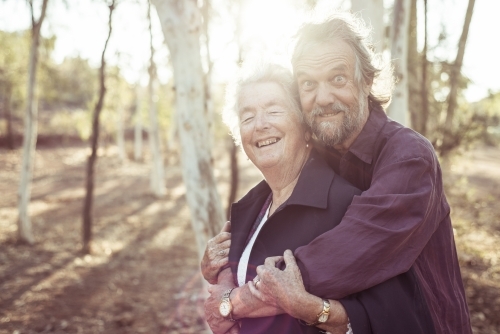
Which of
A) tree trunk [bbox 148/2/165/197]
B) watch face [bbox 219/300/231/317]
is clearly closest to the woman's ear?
watch face [bbox 219/300/231/317]

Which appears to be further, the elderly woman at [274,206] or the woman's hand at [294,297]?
the elderly woman at [274,206]

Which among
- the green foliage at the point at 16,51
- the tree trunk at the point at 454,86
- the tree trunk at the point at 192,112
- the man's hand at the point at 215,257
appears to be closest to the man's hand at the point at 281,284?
the man's hand at the point at 215,257

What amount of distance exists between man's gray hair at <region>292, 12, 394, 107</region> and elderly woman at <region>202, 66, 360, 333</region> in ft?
0.70

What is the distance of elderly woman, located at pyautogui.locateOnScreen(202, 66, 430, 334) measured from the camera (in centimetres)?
159

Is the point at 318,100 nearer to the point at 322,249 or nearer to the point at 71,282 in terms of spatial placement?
the point at 322,249

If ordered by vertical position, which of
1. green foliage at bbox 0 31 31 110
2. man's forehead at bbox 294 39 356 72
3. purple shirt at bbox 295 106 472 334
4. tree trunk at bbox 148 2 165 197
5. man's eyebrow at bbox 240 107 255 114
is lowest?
tree trunk at bbox 148 2 165 197

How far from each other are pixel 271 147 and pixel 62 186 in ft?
70.4

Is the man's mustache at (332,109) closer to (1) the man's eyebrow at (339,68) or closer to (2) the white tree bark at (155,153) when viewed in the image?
(1) the man's eyebrow at (339,68)

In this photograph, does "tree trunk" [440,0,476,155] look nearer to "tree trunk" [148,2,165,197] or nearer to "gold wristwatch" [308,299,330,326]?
"gold wristwatch" [308,299,330,326]

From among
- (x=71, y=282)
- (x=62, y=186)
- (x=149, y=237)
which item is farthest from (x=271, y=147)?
(x=62, y=186)

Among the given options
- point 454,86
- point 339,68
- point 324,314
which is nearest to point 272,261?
point 324,314

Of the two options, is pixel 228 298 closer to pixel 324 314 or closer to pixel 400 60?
pixel 324 314

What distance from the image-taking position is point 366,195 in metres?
1.65

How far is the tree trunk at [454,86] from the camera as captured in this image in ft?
21.3
